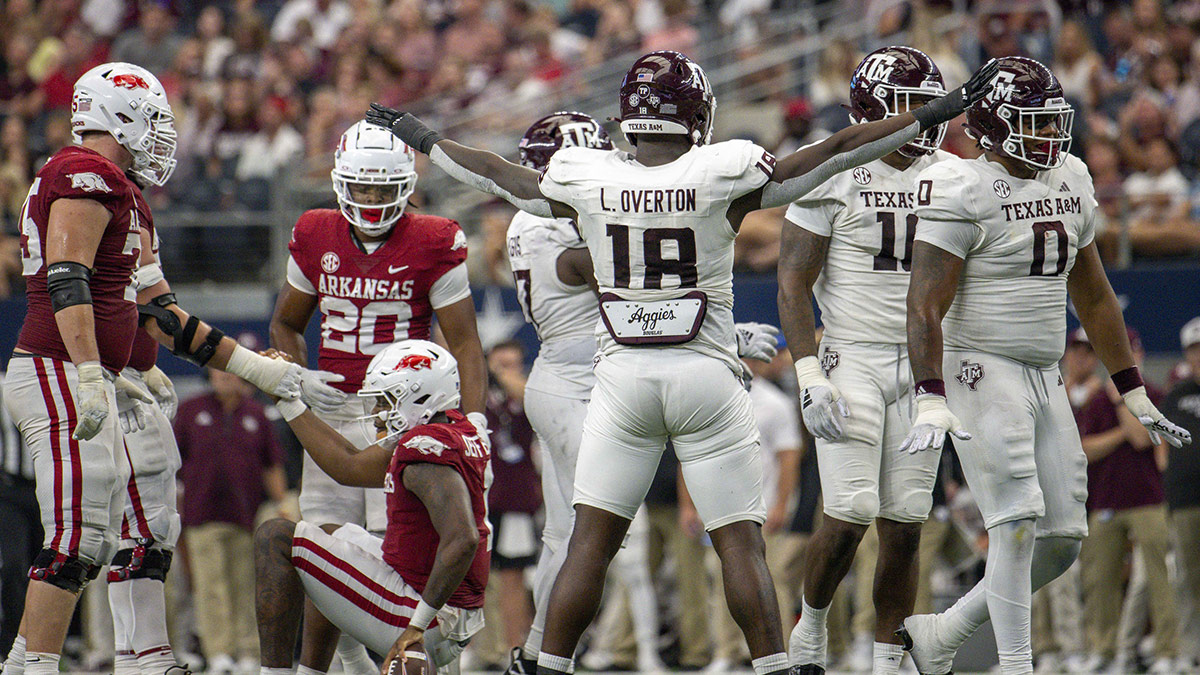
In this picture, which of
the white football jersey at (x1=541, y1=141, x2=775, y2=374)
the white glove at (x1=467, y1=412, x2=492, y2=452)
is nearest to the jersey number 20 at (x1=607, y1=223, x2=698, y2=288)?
the white football jersey at (x1=541, y1=141, x2=775, y2=374)

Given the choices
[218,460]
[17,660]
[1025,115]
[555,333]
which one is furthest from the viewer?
[218,460]

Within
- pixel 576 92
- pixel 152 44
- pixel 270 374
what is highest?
pixel 152 44

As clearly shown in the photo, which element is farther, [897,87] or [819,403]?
[897,87]

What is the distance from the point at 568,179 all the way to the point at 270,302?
23.6ft

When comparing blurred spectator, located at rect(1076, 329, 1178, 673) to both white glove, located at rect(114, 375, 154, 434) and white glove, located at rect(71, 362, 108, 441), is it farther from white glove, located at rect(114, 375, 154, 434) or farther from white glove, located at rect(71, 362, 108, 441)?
white glove, located at rect(71, 362, 108, 441)

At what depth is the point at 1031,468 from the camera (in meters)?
5.91

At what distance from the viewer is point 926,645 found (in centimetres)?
616

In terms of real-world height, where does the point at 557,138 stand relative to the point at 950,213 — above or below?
above

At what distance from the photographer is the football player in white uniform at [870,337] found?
614 centimetres

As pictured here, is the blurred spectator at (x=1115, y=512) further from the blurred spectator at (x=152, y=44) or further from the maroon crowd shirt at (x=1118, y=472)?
the blurred spectator at (x=152, y=44)

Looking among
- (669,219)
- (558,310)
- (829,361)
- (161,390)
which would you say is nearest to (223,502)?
(161,390)

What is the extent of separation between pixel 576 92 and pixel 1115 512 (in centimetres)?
598

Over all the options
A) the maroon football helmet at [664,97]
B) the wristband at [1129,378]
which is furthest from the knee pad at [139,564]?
the wristband at [1129,378]

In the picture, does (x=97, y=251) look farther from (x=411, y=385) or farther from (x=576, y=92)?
(x=576, y=92)
